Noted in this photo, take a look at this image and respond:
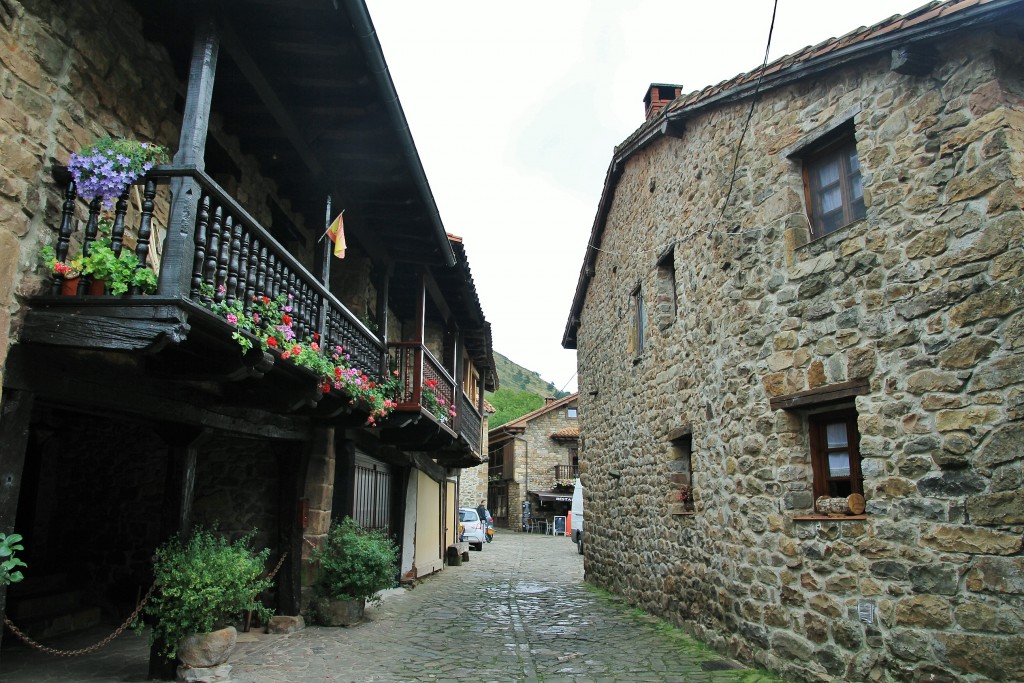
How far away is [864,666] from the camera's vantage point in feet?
17.6

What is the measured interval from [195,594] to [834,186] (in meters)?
6.20

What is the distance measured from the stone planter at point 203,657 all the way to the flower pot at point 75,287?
2.82m

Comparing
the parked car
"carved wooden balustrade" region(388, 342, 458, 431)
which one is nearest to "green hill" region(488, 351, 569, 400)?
the parked car

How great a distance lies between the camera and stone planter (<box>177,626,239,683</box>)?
541 cm

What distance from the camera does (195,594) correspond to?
5320 millimetres

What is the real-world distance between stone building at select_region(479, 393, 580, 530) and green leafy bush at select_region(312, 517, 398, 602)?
28.1 m

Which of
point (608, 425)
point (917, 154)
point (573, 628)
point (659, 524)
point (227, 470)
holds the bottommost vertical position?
point (573, 628)

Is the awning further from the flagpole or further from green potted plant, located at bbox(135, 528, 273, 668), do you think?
green potted plant, located at bbox(135, 528, 273, 668)

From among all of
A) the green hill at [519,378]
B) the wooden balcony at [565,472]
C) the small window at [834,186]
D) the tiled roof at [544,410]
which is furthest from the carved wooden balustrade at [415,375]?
the green hill at [519,378]

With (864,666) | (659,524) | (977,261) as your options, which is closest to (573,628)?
(659,524)

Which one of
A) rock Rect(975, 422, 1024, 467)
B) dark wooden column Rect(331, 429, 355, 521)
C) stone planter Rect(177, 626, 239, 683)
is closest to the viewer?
rock Rect(975, 422, 1024, 467)

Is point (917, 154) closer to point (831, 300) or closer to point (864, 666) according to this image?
point (831, 300)

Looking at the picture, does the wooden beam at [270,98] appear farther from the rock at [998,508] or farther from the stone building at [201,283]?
the rock at [998,508]

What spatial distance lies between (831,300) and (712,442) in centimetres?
226
